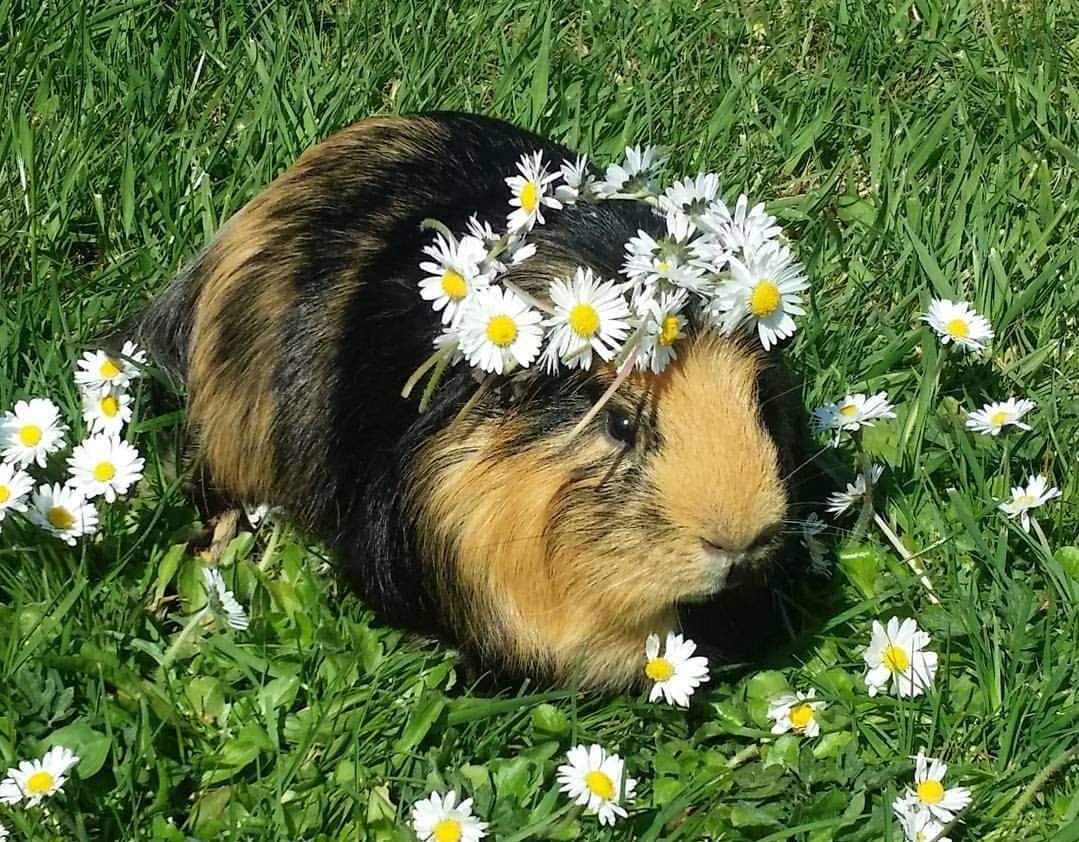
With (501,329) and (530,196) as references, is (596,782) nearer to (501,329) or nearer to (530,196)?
(501,329)

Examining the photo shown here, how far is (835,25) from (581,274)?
111 inches

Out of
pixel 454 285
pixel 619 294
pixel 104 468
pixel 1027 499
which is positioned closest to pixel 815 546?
pixel 1027 499

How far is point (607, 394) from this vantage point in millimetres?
2496

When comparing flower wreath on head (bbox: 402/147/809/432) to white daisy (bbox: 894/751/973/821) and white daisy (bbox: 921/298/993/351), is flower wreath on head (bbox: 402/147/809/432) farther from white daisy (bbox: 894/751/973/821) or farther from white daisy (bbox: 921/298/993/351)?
white daisy (bbox: 921/298/993/351)

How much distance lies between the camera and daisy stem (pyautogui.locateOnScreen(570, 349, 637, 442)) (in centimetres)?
244

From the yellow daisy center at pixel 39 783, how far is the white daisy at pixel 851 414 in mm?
1866

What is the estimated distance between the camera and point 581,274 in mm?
2438

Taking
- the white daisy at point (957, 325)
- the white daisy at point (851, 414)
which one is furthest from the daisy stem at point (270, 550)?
the white daisy at point (957, 325)

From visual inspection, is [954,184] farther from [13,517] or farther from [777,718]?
[13,517]

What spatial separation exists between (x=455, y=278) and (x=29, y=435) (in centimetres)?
110

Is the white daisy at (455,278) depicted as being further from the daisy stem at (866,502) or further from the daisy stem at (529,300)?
the daisy stem at (866,502)

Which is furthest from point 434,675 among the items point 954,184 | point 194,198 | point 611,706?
point 954,184

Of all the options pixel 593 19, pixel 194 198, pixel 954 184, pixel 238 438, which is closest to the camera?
pixel 238 438

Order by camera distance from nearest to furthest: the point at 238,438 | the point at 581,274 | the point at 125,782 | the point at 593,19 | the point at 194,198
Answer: the point at 581,274, the point at 125,782, the point at 238,438, the point at 194,198, the point at 593,19
